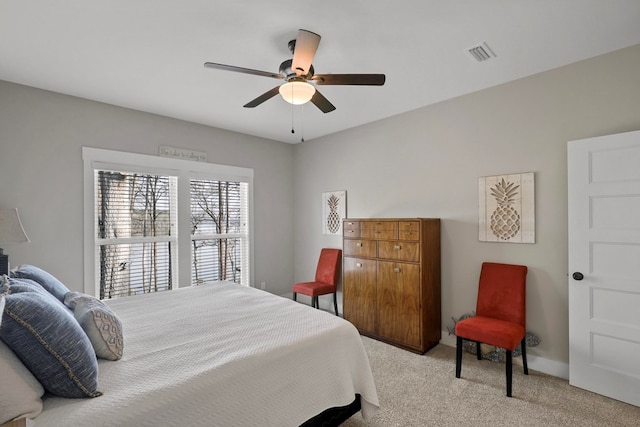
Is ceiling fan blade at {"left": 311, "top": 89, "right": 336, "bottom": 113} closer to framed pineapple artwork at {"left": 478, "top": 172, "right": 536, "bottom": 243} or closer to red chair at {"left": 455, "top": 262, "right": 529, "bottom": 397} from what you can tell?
framed pineapple artwork at {"left": 478, "top": 172, "right": 536, "bottom": 243}

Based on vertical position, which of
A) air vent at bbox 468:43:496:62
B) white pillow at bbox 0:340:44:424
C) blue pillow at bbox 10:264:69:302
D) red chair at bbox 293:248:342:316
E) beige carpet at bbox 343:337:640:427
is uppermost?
air vent at bbox 468:43:496:62

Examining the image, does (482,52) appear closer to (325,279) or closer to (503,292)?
(503,292)

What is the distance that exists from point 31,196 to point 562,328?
5.08 m

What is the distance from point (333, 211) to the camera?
15.2 ft

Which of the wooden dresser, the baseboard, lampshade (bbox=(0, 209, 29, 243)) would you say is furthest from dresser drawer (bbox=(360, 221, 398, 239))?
lampshade (bbox=(0, 209, 29, 243))

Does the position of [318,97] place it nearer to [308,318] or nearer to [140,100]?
[308,318]

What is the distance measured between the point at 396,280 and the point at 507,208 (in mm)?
1309

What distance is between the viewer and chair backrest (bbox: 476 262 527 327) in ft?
9.03

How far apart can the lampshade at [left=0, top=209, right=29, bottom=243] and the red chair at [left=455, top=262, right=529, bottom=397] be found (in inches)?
148

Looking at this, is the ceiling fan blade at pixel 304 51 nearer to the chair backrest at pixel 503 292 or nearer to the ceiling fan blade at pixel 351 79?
the ceiling fan blade at pixel 351 79

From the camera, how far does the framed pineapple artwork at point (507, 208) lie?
2846 millimetres

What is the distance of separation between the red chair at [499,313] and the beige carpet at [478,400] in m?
0.13

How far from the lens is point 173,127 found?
3.96 meters

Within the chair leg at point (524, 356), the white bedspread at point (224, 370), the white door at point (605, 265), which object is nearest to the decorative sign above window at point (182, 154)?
the white bedspread at point (224, 370)
